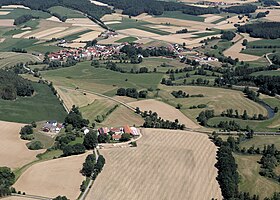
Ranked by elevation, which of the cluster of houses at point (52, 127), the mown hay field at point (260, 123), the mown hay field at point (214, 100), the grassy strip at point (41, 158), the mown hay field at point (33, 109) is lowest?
the mown hay field at point (214, 100)

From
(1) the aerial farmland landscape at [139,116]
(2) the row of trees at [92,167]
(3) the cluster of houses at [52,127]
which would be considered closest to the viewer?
(1) the aerial farmland landscape at [139,116]

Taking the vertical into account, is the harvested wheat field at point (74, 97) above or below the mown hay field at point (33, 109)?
below

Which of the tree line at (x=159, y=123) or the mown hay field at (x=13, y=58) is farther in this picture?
the mown hay field at (x=13, y=58)

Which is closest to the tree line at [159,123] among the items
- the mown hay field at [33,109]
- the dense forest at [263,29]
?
the mown hay field at [33,109]

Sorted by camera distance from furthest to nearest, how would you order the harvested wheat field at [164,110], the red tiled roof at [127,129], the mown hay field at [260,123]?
the harvested wheat field at [164,110], the mown hay field at [260,123], the red tiled roof at [127,129]

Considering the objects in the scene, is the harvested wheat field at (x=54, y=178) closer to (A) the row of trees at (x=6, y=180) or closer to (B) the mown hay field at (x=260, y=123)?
(A) the row of trees at (x=6, y=180)

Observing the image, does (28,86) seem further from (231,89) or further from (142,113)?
(231,89)

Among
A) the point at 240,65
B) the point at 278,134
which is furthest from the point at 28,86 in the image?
the point at 240,65
